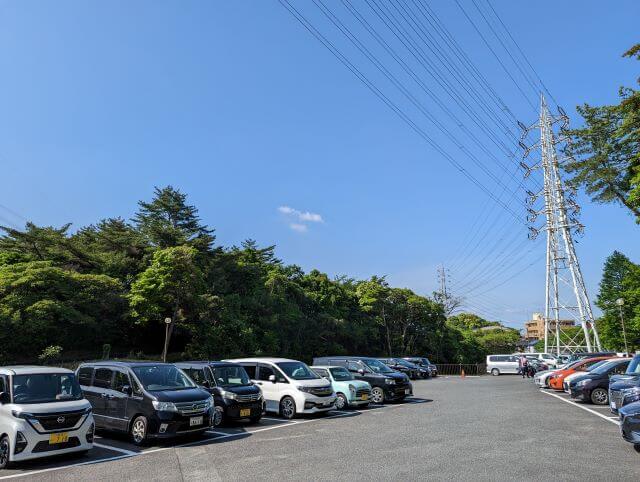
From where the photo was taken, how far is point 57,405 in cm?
907

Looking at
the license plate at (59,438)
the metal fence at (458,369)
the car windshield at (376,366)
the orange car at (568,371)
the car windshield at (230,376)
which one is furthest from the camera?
the metal fence at (458,369)

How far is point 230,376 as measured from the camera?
13703mm

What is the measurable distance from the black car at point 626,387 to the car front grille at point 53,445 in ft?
38.9

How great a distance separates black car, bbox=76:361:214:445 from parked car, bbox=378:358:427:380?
22844 mm

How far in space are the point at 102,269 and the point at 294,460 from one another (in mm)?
35271

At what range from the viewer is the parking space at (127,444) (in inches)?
331

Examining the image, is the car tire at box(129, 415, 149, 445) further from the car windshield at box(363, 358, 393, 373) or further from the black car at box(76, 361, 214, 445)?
the car windshield at box(363, 358, 393, 373)

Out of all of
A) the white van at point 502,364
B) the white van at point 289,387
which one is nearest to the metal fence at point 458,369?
the white van at point 502,364

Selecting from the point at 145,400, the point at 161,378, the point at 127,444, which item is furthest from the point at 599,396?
the point at 127,444

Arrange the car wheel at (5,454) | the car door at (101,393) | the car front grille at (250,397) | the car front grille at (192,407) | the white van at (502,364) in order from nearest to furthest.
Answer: the car wheel at (5,454) → the car front grille at (192,407) → the car door at (101,393) → the car front grille at (250,397) → the white van at (502,364)

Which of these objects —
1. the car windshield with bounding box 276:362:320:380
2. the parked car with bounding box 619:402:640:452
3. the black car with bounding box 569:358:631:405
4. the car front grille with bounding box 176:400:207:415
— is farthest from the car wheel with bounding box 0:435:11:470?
the black car with bounding box 569:358:631:405

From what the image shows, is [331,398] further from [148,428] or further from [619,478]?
[619,478]

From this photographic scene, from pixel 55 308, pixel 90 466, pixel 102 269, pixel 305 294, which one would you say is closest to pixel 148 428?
pixel 90 466

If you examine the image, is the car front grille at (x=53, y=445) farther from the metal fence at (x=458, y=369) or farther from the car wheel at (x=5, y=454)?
the metal fence at (x=458, y=369)
